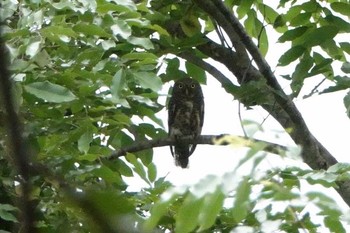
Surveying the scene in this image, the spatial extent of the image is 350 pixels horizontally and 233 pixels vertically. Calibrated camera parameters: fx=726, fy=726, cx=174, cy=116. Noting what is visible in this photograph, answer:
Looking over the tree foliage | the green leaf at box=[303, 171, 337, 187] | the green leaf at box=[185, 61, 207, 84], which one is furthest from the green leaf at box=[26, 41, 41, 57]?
the green leaf at box=[185, 61, 207, 84]

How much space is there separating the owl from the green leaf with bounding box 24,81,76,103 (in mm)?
2664

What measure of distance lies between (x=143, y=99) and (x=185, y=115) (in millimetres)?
2440

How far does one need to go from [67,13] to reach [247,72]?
1.63 metres

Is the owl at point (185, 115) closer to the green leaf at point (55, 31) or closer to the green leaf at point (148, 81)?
the green leaf at point (148, 81)

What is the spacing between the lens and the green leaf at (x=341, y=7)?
3321 millimetres

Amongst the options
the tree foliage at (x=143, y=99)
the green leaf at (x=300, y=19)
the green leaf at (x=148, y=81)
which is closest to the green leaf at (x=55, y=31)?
the tree foliage at (x=143, y=99)

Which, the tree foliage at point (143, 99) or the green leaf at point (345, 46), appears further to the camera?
the green leaf at point (345, 46)

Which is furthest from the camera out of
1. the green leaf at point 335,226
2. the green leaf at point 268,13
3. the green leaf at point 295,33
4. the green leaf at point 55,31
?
the green leaf at point 268,13

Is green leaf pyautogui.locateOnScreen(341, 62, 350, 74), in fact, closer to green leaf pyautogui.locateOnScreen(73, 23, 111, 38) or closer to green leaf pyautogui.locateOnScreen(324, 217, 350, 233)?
green leaf pyautogui.locateOnScreen(73, 23, 111, 38)

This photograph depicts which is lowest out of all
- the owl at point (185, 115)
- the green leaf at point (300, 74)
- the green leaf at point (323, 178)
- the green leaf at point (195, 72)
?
the green leaf at point (323, 178)

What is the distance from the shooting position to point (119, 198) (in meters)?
0.40

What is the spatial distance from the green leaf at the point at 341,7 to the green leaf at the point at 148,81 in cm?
118

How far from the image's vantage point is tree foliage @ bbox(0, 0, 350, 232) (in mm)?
967

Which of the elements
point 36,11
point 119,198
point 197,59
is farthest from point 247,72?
point 119,198
